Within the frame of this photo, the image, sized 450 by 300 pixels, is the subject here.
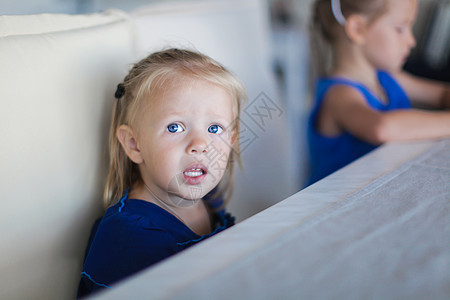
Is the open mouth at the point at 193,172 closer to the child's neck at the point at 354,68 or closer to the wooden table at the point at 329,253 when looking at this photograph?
the wooden table at the point at 329,253

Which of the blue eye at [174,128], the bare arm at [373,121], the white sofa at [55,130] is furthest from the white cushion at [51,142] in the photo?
the bare arm at [373,121]

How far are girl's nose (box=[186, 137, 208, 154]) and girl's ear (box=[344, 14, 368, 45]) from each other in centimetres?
71

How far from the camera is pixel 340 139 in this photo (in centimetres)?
122

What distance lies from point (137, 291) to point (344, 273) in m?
0.21

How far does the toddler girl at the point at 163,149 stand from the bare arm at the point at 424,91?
839mm

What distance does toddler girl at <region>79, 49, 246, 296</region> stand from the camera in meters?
0.64

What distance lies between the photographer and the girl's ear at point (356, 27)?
45.8 inches

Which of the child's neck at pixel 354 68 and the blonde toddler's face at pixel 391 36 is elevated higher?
the blonde toddler's face at pixel 391 36

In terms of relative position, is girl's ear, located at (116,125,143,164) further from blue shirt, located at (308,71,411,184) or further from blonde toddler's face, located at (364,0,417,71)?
blonde toddler's face, located at (364,0,417,71)

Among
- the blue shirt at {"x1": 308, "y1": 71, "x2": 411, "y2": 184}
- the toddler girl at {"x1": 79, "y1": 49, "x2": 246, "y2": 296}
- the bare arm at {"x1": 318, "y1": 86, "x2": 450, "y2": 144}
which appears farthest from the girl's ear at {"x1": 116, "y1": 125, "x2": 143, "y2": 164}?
the blue shirt at {"x1": 308, "y1": 71, "x2": 411, "y2": 184}

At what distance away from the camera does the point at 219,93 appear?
28.6 inches

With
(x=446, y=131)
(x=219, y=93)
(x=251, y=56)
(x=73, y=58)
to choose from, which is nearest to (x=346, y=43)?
(x=251, y=56)

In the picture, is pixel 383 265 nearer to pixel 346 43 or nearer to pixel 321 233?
pixel 321 233

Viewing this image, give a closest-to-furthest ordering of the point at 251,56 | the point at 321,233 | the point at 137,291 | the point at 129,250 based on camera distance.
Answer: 1. the point at 137,291
2. the point at 321,233
3. the point at 129,250
4. the point at 251,56
